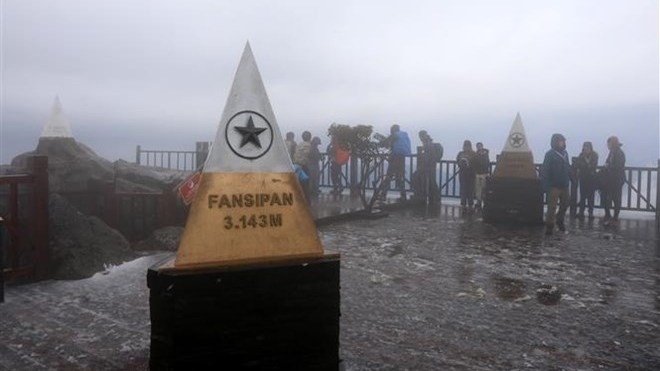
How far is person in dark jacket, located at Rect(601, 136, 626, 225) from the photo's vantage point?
528 inches

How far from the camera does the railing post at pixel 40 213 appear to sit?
23.3 feet

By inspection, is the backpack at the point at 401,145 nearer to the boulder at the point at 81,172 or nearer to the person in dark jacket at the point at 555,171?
the person in dark jacket at the point at 555,171

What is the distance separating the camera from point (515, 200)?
1269 centimetres

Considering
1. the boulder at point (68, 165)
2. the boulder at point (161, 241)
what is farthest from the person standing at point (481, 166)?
the boulder at point (68, 165)

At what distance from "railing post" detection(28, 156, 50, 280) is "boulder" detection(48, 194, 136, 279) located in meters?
0.20

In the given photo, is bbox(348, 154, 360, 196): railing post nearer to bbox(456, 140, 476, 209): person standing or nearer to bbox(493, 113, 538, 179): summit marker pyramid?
bbox(456, 140, 476, 209): person standing

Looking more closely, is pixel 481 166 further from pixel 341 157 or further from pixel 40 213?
pixel 40 213

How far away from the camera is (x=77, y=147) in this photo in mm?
11961

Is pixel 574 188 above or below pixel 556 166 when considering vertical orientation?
below

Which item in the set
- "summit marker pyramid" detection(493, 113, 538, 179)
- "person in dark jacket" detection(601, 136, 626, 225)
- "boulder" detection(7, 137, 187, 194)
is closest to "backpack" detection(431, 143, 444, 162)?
"summit marker pyramid" detection(493, 113, 538, 179)

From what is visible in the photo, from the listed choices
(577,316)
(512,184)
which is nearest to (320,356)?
(577,316)

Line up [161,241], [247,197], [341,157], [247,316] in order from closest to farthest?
[247,316]
[247,197]
[161,241]
[341,157]

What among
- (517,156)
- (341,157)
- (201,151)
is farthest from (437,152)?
(201,151)

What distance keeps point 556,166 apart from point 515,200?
5.63 feet
